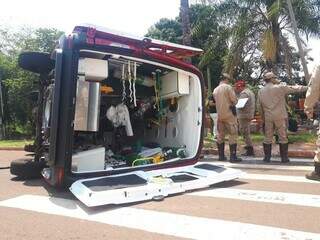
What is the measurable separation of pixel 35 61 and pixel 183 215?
12.8 ft

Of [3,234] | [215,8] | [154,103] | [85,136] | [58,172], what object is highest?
[215,8]

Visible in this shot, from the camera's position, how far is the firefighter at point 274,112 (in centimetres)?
877

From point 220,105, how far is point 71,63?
4262 millimetres

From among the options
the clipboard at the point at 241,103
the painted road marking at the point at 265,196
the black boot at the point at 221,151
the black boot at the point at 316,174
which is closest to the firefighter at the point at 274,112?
the black boot at the point at 221,151

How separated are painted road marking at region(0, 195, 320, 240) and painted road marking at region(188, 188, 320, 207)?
1050 mm

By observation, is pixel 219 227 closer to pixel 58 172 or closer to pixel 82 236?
pixel 82 236

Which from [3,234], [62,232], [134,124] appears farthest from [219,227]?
[134,124]

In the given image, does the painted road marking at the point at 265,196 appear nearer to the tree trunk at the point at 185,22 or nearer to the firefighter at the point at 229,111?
the firefighter at the point at 229,111

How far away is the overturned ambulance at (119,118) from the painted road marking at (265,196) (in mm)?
315

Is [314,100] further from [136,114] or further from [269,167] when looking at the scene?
[136,114]

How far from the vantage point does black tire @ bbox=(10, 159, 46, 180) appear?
7270 mm

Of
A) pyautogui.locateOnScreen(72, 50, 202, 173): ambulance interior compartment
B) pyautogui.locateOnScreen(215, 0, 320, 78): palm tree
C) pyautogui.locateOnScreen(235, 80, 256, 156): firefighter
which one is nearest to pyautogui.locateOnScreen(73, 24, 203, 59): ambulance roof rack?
pyautogui.locateOnScreen(72, 50, 202, 173): ambulance interior compartment

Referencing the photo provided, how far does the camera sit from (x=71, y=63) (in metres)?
5.77

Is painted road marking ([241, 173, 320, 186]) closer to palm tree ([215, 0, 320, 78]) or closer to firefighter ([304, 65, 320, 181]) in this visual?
firefighter ([304, 65, 320, 181])
